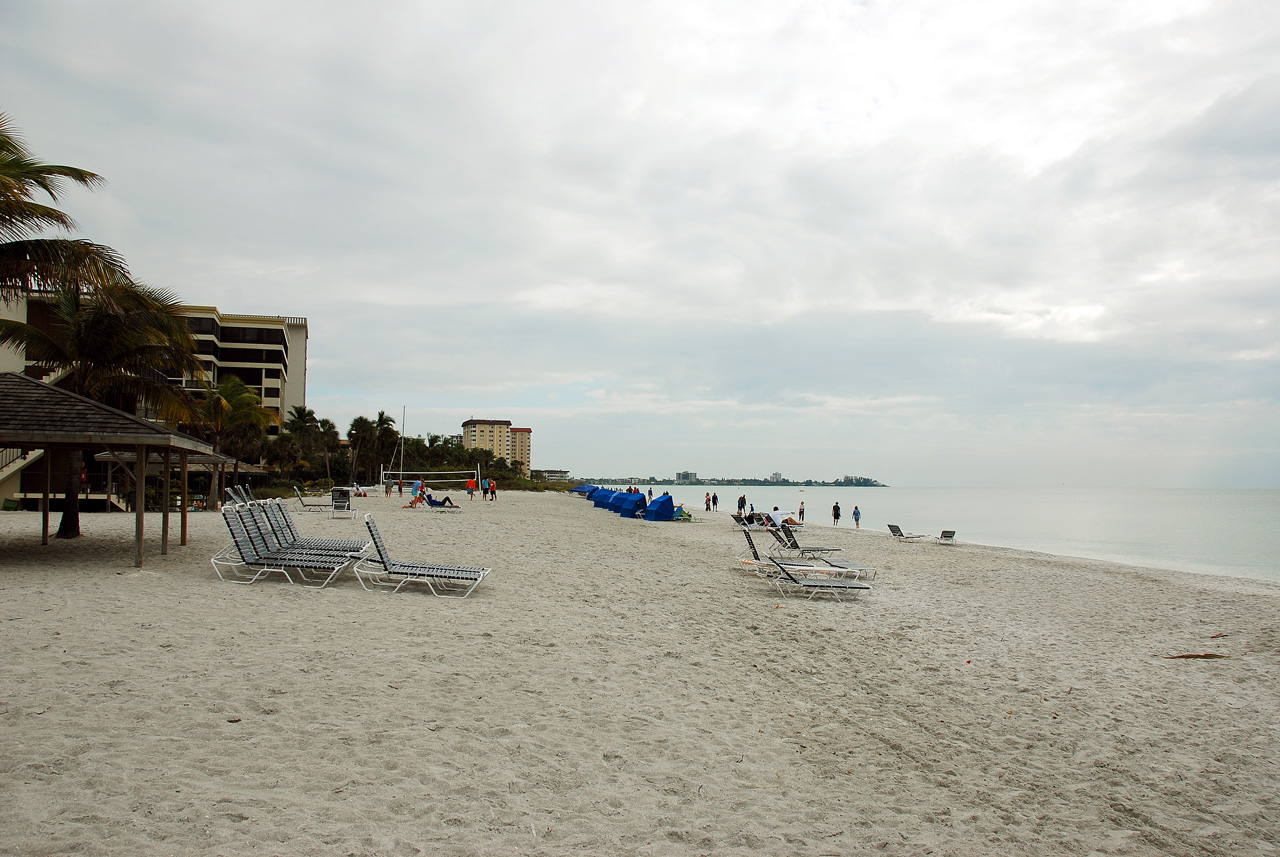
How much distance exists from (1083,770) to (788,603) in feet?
18.4

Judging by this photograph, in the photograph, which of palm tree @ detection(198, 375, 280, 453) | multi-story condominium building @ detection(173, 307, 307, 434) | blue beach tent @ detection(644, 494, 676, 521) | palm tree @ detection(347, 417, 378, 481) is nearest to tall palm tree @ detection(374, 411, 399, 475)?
palm tree @ detection(347, 417, 378, 481)

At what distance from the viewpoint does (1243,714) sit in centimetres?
609

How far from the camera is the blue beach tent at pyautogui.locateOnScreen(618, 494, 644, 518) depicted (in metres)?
32.8

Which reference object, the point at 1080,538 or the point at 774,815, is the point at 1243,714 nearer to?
the point at 774,815

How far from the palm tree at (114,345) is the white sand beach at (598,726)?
748 centimetres

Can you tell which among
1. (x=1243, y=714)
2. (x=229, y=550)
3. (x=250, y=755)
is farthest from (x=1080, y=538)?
(x=250, y=755)

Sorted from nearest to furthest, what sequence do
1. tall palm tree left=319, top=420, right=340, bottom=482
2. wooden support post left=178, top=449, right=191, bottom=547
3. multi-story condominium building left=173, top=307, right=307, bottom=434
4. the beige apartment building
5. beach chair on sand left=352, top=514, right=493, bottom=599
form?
beach chair on sand left=352, top=514, right=493, bottom=599 → wooden support post left=178, top=449, right=191, bottom=547 → the beige apartment building → multi-story condominium building left=173, top=307, right=307, bottom=434 → tall palm tree left=319, top=420, right=340, bottom=482

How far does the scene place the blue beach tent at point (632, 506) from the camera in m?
32.8

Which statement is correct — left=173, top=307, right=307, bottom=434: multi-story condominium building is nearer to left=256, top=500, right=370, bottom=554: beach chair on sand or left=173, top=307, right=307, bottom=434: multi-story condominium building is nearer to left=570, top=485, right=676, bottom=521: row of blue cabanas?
left=570, top=485, right=676, bottom=521: row of blue cabanas

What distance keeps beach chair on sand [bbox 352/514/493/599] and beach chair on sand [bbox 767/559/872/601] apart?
455 centimetres

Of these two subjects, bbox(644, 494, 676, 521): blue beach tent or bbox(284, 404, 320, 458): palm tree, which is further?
bbox(284, 404, 320, 458): palm tree

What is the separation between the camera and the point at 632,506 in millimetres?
33250

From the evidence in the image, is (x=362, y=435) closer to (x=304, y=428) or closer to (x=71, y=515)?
(x=304, y=428)

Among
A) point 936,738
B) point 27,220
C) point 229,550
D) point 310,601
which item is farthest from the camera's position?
point 229,550
